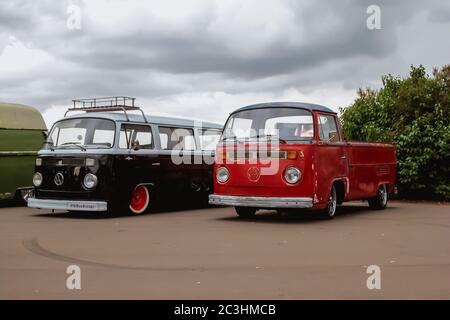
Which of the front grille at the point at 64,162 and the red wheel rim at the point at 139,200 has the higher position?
A: the front grille at the point at 64,162

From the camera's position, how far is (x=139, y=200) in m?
Result: 13.5

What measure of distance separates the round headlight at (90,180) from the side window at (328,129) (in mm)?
4342

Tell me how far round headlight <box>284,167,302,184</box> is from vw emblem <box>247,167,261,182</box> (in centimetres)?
53

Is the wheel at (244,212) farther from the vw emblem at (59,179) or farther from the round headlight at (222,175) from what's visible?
the vw emblem at (59,179)

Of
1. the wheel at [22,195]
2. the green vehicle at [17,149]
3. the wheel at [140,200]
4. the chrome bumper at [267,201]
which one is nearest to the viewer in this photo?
the chrome bumper at [267,201]

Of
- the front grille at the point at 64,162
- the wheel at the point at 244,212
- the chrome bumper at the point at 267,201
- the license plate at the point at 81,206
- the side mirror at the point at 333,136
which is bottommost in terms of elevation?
the wheel at the point at 244,212

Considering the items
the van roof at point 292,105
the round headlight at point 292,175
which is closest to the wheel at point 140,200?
the van roof at point 292,105

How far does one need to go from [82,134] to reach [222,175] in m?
3.05

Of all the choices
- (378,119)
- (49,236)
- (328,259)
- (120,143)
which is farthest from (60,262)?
(378,119)

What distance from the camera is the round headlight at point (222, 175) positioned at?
39.5ft

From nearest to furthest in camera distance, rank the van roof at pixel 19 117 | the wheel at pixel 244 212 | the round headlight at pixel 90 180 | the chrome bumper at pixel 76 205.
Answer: the chrome bumper at pixel 76 205
the round headlight at pixel 90 180
the wheel at pixel 244 212
the van roof at pixel 19 117

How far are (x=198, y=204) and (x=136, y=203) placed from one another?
Answer: 2.67 meters

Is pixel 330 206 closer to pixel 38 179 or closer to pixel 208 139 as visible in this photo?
pixel 208 139
